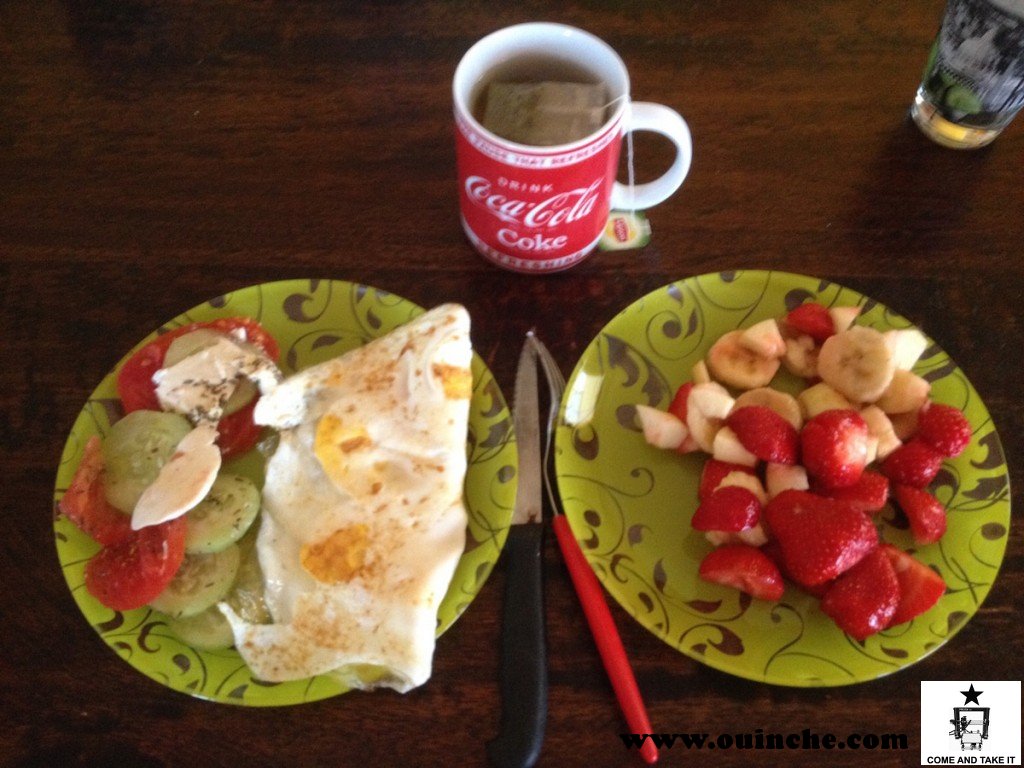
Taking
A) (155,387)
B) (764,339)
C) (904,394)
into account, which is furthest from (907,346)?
(155,387)

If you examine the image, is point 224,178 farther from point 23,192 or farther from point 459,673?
point 459,673

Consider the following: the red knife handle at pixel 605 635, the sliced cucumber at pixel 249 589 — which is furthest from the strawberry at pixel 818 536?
the sliced cucumber at pixel 249 589

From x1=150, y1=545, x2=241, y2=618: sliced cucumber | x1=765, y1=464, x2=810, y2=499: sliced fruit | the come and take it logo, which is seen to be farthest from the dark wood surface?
x1=765, y1=464, x2=810, y2=499: sliced fruit

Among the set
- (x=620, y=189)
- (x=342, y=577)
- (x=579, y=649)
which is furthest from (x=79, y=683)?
(x=620, y=189)

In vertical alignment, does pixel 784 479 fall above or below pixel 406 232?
below

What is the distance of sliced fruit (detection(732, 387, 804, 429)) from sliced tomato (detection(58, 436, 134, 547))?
78cm

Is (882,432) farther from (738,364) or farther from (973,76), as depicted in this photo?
(973,76)

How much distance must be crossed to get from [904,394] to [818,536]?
10.5 inches

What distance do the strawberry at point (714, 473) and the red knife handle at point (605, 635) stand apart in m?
0.18

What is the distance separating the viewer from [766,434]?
0.96 metres

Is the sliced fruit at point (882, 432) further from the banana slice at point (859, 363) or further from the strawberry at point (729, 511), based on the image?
the strawberry at point (729, 511)

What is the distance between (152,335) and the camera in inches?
42.0

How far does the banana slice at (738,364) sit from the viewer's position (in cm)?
106

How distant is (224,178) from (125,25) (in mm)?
443
